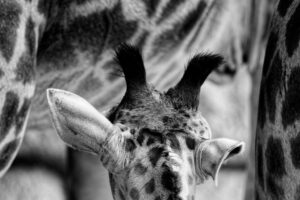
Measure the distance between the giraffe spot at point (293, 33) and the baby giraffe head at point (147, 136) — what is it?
0.41ft

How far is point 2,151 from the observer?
1190mm

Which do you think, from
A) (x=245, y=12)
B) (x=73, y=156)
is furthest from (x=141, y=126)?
(x=73, y=156)

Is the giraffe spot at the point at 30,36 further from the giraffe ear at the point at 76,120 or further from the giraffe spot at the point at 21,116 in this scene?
the giraffe ear at the point at 76,120

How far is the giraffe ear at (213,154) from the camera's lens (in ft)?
3.09

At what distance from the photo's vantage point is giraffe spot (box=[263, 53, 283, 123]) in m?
1.06

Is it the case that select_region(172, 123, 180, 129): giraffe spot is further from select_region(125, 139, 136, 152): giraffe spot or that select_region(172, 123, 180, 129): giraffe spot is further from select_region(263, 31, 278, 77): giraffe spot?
select_region(263, 31, 278, 77): giraffe spot

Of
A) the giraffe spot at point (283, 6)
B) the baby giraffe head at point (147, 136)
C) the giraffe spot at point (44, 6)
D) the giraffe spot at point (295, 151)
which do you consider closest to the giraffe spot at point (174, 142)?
the baby giraffe head at point (147, 136)

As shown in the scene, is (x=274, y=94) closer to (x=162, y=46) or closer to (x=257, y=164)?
(x=257, y=164)

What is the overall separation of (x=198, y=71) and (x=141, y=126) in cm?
12

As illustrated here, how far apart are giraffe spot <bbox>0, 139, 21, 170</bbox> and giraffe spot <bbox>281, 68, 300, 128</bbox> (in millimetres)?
434

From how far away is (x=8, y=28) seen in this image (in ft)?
3.77

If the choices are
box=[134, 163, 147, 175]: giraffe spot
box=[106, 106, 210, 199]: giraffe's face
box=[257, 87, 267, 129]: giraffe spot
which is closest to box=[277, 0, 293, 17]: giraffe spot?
box=[257, 87, 267, 129]: giraffe spot

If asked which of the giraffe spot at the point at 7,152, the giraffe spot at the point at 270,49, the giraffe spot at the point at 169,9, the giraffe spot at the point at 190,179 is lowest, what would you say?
the giraffe spot at the point at 7,152

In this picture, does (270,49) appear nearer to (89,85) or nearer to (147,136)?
(147,136)
